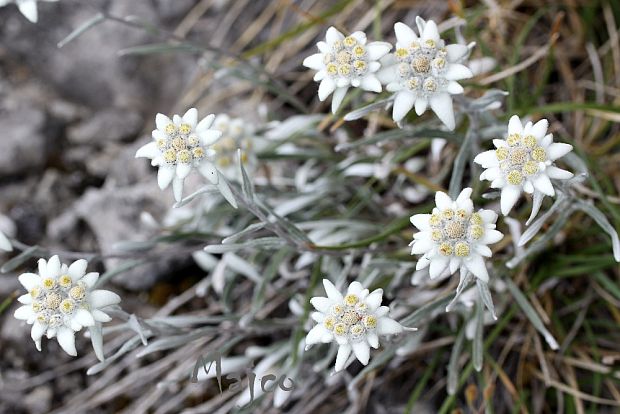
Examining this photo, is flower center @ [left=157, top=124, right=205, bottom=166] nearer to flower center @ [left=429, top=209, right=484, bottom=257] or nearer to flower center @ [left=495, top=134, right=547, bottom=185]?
flower center @ [left=429, top=209, right=484, bottom=257]

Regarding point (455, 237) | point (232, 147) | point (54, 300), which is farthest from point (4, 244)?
point (455, 237)

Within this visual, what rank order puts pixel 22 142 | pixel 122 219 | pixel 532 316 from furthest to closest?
pixel 22 142
pixel 122 219
pixel 532 316

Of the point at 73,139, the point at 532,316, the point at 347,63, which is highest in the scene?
the point at 347,63

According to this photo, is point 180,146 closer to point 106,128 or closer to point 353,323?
point 353,323

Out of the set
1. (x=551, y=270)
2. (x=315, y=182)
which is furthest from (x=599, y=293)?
(x=315, y=182)

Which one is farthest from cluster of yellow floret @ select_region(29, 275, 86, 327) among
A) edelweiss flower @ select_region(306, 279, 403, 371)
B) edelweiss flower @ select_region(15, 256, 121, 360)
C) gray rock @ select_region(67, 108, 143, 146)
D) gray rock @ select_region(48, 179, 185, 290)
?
gray rock @ select_region(67, 108, 143, 146)

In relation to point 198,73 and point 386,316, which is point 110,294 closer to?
point 386,316
